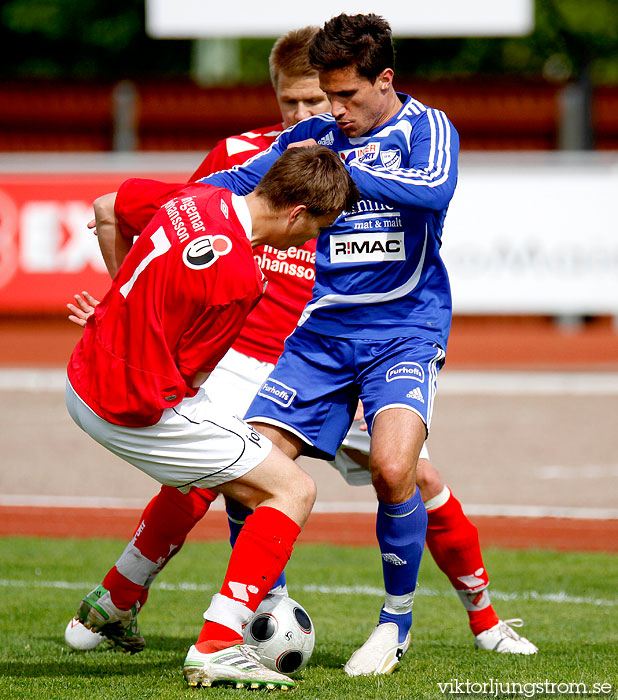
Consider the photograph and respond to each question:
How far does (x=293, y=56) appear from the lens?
18.5ft

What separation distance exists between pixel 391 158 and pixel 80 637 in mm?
2487

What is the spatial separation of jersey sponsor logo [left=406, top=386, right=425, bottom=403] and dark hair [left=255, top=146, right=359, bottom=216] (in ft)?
2.84

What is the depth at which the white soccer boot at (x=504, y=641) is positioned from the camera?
5.04m

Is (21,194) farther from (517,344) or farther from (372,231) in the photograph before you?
(372,231)

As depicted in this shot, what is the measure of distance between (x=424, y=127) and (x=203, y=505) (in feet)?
6.35

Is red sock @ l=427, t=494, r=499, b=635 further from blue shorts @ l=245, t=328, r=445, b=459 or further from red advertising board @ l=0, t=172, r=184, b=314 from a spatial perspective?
red advertising board @ l=0, t=172, r=184, b=314

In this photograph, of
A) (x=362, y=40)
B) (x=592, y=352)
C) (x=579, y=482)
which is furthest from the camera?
(x=592, y=352)

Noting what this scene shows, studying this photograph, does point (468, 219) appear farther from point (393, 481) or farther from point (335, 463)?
point (393, 481)

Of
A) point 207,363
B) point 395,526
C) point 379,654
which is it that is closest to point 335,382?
point 395,526

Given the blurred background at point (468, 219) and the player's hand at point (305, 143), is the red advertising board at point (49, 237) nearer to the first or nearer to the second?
the blurred background at point (468, 219)

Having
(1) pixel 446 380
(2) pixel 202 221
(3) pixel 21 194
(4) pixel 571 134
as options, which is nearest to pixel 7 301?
(3) pixel 21 194

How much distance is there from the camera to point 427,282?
4992mm

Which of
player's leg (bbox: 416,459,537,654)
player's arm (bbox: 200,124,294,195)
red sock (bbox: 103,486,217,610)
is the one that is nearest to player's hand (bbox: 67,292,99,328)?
player's arm (bbox: 200,124,294,195)

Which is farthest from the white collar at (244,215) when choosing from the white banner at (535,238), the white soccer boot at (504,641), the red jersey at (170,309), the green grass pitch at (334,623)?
the white banner at (535,238)
